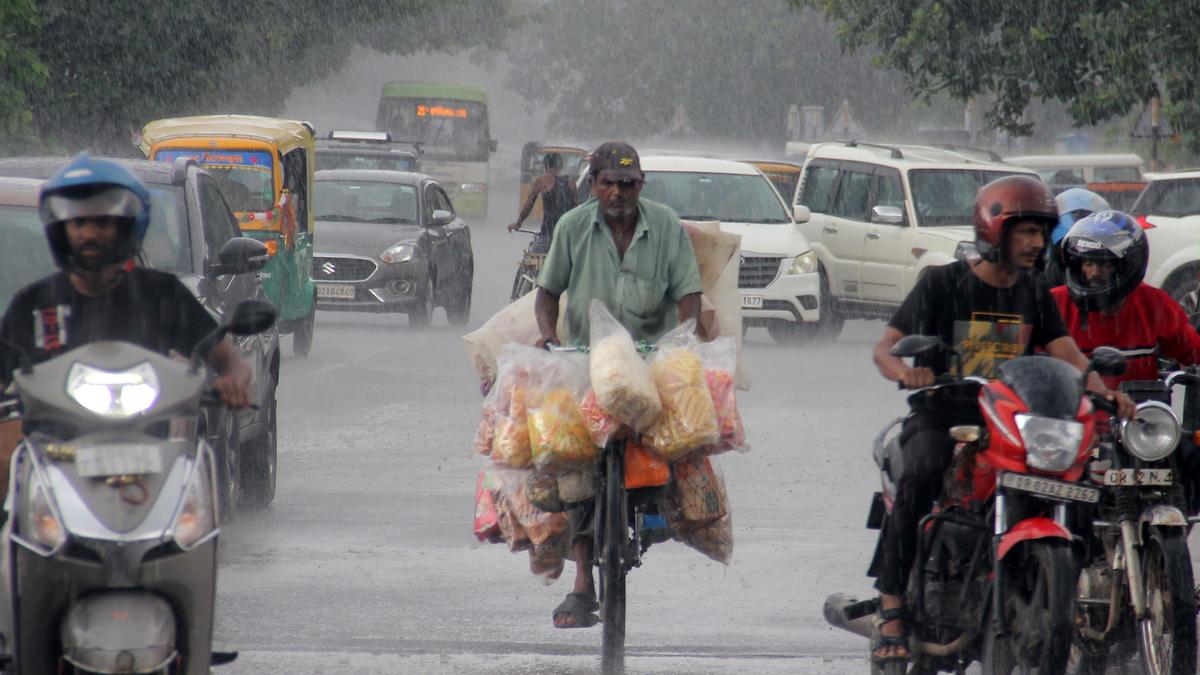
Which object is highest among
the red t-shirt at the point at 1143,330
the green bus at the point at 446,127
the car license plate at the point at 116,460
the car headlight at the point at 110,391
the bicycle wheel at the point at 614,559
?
the car headlight at the point at 110,391

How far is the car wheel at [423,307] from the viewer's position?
71.7ft

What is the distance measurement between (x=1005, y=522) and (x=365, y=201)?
714 inches

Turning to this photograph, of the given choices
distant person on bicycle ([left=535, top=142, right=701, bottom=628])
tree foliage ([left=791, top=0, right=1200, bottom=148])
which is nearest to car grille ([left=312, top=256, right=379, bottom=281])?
tree foliage ([left=791, top=0, right=1200, bottom=148])

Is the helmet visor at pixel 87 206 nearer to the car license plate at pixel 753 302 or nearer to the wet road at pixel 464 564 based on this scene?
the wet road at pixel 464 564

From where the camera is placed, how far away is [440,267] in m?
22.5

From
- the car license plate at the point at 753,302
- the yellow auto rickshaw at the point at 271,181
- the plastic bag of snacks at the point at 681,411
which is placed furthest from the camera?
the car license plate at the point at 753,302

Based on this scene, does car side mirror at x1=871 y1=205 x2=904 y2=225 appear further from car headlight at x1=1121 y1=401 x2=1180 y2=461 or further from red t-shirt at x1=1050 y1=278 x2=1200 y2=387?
car headlight at x1=1121 y1=401 x2=1180 y2=461

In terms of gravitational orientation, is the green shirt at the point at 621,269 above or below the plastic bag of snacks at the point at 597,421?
above

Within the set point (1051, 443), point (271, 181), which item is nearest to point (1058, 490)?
point (1051, 443)

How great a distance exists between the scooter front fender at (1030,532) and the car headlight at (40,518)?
8.02 ft

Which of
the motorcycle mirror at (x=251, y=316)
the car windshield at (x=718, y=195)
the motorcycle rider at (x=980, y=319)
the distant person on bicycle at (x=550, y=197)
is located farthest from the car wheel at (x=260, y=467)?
the car windshield at (x=718, y=195)

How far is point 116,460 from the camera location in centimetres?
440

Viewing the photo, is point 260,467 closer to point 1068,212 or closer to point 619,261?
point 619,261

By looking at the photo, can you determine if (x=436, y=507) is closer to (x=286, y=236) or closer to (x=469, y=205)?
(x=286, y=236)
